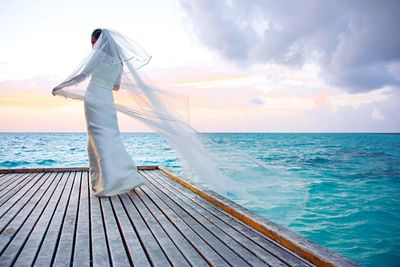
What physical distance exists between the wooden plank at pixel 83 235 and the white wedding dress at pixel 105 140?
32 cm

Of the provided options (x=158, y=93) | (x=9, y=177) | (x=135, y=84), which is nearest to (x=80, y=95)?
(x=135, y=84)

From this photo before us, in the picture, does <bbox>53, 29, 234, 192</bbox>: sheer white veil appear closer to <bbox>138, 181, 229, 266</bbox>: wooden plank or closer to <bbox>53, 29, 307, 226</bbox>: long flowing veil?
<bbox>53, 29, 307, 226</bbox>: long flowing veil

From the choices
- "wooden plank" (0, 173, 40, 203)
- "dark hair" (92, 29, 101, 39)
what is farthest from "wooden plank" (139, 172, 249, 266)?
"dark hair" (92, 29, 101, 39)

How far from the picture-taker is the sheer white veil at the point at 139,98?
3867mm

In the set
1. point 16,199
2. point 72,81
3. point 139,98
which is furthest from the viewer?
point 139,98

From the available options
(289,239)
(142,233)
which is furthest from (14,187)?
(289,239)

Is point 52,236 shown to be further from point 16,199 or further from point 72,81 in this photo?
point 72,81

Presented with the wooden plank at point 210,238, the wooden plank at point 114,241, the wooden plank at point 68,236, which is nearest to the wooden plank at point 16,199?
the wooden plank at point 68,236

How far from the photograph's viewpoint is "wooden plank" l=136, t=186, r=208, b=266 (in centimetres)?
204

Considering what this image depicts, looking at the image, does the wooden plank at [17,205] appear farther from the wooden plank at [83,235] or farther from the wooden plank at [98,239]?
the wooden plank at [98,239]

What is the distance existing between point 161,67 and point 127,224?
7.85 ft

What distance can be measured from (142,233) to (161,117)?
5.71 ft

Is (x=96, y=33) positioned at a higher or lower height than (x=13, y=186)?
higher

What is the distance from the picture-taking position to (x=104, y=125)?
4.03m
